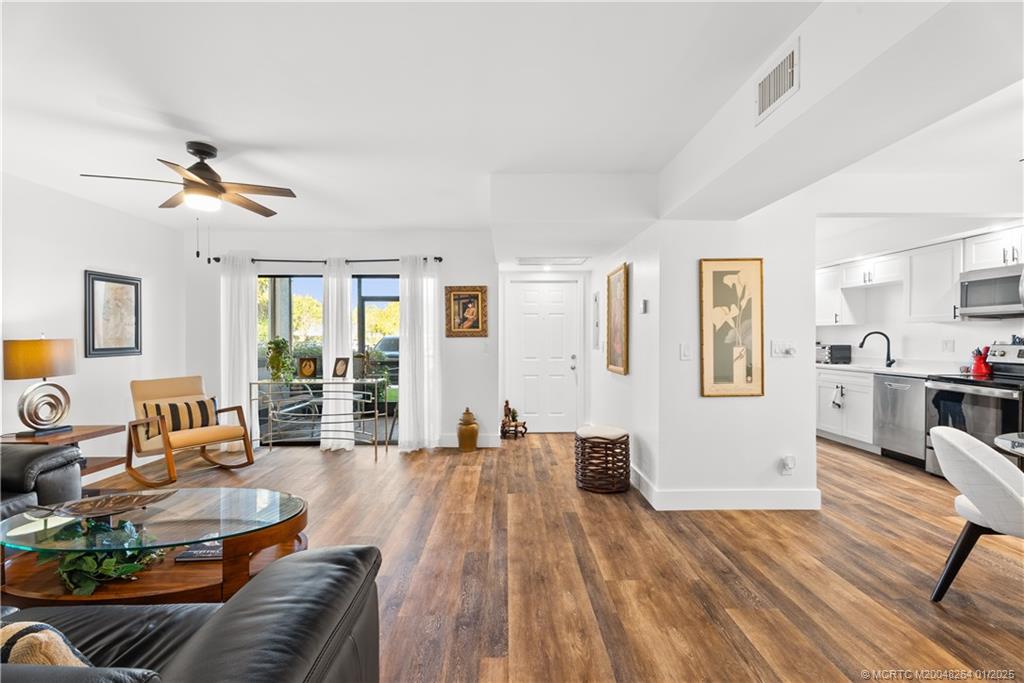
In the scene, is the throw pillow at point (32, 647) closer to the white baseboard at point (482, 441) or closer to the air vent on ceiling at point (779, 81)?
the air vent on ceiling at point (779, 81)

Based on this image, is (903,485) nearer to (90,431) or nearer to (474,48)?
(474,48)

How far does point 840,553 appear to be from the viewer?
2904mm

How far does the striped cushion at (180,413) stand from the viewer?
4504 millimetres

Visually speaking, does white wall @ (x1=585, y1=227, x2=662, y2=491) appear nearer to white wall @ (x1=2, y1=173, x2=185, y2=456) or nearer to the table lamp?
the table lamp

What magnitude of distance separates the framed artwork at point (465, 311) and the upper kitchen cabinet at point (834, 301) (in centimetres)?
398

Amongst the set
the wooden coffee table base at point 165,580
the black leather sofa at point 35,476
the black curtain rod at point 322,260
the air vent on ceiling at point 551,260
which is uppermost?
the black curtain rod at point 322,260

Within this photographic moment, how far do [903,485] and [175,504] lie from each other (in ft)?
17.4

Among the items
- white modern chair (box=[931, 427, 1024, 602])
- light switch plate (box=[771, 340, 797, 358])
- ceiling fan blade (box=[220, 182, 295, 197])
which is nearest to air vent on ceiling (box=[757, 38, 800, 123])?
white modern chair (box=[931, 427, 1024, 602])

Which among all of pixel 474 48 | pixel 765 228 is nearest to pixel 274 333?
pixel 474 48

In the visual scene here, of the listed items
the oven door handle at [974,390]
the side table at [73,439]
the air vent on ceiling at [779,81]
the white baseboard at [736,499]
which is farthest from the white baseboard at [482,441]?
the air vent on ceiling at [779,81]

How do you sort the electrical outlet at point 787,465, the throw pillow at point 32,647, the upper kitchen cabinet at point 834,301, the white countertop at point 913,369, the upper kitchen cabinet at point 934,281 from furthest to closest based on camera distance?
1. the upper kitchen cabinet at point 834,301
2. the white countertop at point 913,369
3. the upper kitchen cabinet at point 934,281
4. the electrical outlet at point 787,465
5. the throw pillow at point 32,647

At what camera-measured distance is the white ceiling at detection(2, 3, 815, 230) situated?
6.16ft

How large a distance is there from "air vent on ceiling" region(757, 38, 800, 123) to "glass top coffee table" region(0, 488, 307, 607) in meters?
2.78

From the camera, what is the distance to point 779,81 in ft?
6.71
